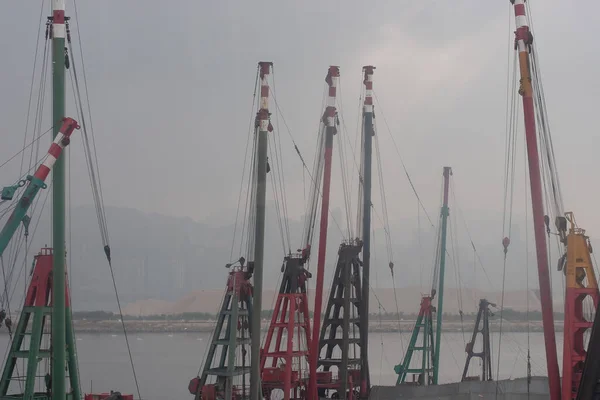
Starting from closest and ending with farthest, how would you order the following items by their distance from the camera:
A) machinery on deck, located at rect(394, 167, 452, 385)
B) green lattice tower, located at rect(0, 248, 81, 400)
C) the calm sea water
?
green lattice tower, located at rect(0, 248, 81, 400) < machinery on deck, located at rect(394, 167, 452, 385) < the calm sea water

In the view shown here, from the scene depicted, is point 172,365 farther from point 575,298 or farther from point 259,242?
point 575,298

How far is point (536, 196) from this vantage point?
69.2 feet

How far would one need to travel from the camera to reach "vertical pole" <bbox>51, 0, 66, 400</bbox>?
19.5 metres

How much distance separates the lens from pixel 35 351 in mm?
22312

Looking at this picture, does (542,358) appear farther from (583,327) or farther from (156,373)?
(583,327)

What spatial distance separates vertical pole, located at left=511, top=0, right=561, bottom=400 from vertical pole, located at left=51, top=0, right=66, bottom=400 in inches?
499

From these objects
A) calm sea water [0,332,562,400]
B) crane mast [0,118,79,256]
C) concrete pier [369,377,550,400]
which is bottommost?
calm sea water [0,332,562,400]

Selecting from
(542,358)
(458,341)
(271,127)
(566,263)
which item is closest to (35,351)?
(271,127)

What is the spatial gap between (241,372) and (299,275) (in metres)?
4.71

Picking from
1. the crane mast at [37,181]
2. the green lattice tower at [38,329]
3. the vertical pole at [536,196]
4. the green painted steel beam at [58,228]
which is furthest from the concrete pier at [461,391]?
the crane mast at [37,181]

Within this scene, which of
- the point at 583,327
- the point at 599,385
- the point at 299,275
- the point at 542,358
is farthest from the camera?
the point at 542,358

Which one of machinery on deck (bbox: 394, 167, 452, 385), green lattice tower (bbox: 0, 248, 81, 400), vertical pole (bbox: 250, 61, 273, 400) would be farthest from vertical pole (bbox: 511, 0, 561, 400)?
machinery on deck (bbox: 394, 167, 452, 385)

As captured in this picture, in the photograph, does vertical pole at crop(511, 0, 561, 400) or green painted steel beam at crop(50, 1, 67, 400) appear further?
vertical pole at crop(511, 0, 561, 400)

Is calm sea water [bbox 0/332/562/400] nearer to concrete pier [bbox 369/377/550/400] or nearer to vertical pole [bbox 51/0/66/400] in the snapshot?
concrete pier [bbox 369/377/550/400]
